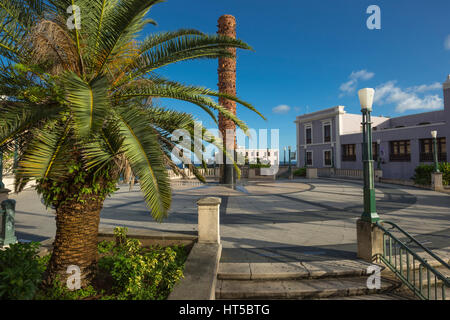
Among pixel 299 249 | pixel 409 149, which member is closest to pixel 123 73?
pixel 299 249

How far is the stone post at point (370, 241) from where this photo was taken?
4926 mm

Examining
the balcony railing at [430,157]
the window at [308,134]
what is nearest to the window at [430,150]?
the balcony railing at [430,157]

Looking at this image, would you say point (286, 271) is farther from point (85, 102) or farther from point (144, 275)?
point (85, 102)

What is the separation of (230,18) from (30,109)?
15.8 m

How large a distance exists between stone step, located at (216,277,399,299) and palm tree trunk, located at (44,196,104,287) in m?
2.42

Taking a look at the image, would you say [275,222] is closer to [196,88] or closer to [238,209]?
[238,209]

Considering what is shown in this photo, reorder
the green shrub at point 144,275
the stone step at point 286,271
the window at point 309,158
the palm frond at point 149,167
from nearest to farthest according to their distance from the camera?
the palm frond at point 149,167, the green shrub at point 144,275, the stone step at point 286,271, the window at point 309,158

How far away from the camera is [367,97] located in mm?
5262

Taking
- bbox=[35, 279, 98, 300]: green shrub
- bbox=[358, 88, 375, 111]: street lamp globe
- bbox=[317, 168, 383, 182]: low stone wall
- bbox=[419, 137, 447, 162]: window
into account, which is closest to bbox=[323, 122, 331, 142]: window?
bbox=[317, 168, 383, 182]: low stone wall

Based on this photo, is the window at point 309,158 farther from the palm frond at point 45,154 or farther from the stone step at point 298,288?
the palm frond at point 45,154

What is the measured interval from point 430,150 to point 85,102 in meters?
33.8

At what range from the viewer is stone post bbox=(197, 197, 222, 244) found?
17.4 feet

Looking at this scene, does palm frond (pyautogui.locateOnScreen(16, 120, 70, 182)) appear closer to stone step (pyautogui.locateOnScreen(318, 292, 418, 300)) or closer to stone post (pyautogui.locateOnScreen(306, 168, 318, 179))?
stone step (pyautogui.locateOnScreen(318, 292, 418, 300))

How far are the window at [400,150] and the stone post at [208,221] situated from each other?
31.6 m
